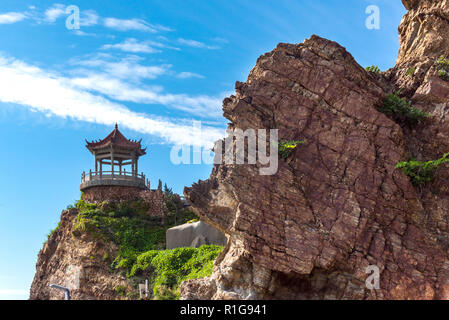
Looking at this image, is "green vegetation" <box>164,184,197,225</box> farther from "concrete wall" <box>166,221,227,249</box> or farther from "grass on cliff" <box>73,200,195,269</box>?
"concrete wall" <box>166,221,227,249</box>

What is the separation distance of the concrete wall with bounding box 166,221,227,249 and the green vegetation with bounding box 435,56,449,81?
44.0 feet

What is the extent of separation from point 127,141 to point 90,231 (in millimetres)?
7332

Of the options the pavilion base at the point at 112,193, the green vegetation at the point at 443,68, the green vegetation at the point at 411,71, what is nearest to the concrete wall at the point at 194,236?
the pavilion base at the point at 112,193

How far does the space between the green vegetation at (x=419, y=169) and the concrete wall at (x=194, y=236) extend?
1176 cm

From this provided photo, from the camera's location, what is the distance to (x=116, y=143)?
3500 centimetres

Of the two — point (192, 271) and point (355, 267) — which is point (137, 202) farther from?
point (355, 267)

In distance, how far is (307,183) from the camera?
18.8 meters

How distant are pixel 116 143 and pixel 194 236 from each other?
975 centimetres

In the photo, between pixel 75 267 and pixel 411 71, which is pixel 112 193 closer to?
pixel 75 267

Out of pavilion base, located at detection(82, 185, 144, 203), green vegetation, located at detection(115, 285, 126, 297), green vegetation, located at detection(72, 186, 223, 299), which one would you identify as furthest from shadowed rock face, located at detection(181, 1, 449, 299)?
pavilion base, located at detection(82, 185, 144, 203)

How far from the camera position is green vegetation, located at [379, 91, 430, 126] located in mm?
20141

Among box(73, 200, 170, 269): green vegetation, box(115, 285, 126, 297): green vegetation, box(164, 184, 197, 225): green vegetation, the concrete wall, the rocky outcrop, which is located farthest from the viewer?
box(164, 184, 197, 225): green vegetation

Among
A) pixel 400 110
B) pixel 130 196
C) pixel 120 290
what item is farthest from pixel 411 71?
pixel 130 196
